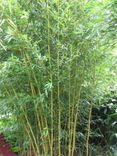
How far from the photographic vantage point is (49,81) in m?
2.92

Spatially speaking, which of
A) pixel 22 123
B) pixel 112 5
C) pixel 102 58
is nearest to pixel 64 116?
pixel 22 123

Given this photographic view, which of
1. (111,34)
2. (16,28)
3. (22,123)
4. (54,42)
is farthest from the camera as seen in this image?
(22,123)

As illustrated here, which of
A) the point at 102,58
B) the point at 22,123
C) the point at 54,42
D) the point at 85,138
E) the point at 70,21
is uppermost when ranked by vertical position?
the point at 70,21

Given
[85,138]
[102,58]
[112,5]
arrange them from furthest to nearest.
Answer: [85,138], [102,58], [112,5]

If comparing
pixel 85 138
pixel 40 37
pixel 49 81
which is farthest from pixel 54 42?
pixel 85 138

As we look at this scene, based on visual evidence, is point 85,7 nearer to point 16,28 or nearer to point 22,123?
point 16,28

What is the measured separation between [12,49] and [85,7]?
29.5 inches

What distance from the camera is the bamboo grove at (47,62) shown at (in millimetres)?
2779

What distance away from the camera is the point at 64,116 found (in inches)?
128

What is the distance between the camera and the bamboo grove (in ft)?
9.12

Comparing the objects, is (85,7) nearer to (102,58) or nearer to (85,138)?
(102,58)

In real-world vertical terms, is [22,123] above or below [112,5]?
below

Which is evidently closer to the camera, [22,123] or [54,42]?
[54,42]

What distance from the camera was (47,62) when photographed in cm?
293
